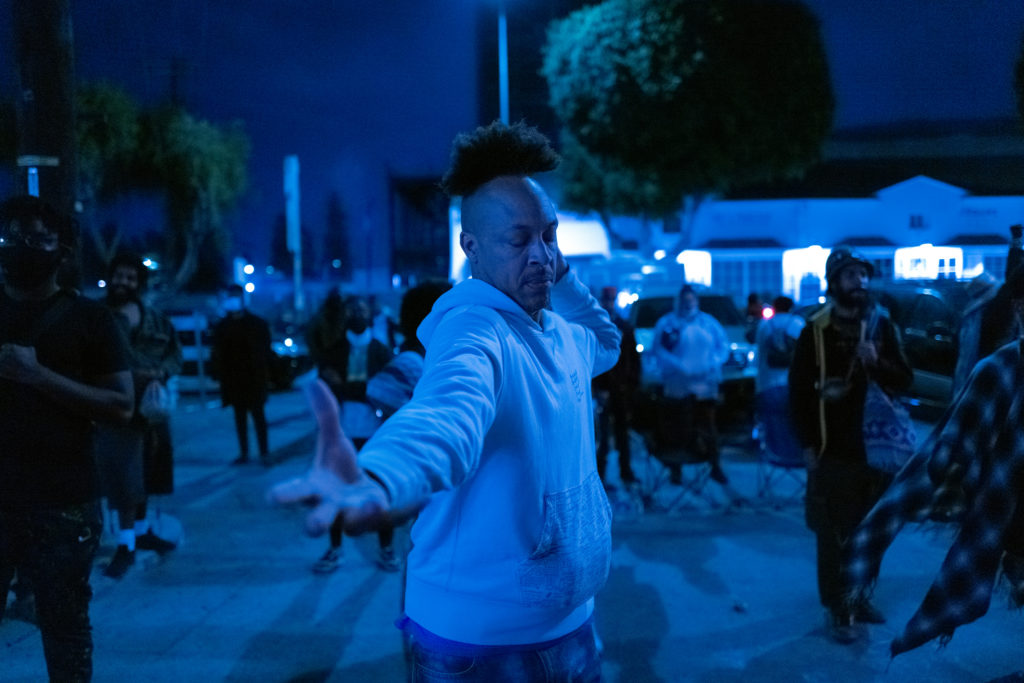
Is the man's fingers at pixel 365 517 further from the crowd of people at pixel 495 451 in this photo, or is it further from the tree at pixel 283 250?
the tree at pixel 283 250

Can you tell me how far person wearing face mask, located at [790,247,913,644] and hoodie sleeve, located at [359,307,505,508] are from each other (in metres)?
3.35

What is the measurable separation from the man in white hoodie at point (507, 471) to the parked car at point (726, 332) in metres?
8.98

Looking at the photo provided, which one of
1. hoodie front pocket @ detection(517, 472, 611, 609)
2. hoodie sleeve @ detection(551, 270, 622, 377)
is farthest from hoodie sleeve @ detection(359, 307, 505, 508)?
hoodie sleeve @ detection(551, 270, 622, 377)

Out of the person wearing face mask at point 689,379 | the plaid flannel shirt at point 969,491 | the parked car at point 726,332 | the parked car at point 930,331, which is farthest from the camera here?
the parked car at point 930,331

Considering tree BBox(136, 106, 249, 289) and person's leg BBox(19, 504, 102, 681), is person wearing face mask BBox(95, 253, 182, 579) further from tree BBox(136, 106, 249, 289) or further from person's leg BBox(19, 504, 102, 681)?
tree BBox(136, 106, 249, 289)

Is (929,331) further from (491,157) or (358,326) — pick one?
(491,157)

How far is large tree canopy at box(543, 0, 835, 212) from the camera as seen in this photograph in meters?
26.9

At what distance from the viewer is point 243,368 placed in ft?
34.0

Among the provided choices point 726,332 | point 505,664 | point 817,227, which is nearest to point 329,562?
point 505,664

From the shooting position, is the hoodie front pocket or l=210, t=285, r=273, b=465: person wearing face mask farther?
l=210, t=285, r=273, b=465: person wearing face mask

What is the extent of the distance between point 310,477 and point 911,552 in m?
6.05

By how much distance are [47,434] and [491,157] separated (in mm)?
2049

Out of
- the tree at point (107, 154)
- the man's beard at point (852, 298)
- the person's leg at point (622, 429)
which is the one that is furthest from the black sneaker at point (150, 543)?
the tree at point (107, 154)

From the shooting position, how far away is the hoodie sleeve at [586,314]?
283 cm
